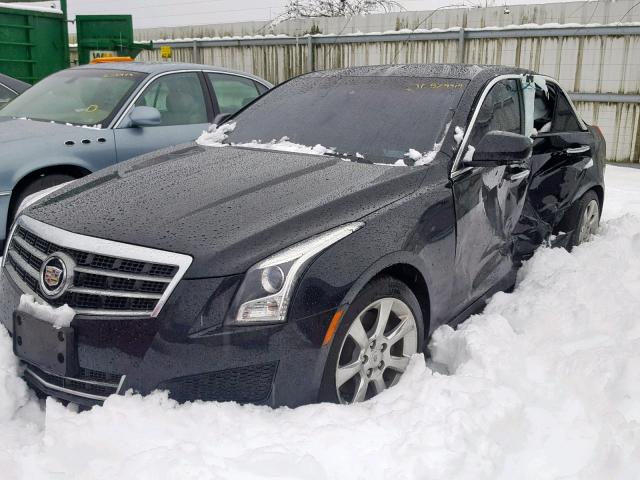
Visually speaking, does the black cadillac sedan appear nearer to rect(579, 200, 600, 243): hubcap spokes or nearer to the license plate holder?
the license plate holder

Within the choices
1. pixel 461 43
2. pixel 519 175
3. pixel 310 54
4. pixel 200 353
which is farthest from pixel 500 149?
pixel 310 54

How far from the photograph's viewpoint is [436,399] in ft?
8.32

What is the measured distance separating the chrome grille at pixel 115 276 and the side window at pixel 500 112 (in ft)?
5.96

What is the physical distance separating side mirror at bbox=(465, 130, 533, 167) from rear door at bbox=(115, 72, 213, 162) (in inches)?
123

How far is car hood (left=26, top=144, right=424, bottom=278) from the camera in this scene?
2.41 metres

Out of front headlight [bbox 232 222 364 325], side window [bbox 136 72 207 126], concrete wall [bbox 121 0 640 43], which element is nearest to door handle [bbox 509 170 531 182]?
front headlight [bbox 232 222 364 325]

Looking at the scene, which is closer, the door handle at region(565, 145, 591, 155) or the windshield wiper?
the windshield wiper

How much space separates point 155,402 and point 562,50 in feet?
29.6

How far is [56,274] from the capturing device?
2.46m

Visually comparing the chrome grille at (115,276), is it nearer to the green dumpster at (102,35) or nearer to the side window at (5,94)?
the side window at (5,94)

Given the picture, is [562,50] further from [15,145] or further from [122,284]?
[122,284]

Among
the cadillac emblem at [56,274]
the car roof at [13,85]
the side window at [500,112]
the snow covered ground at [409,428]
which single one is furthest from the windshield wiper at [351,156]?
the car roof at [13,85]

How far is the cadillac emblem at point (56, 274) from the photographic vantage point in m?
2.43

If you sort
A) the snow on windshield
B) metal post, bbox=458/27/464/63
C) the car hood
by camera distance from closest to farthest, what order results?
the car hood, the snow on windshield, metal post, bbox=458/27/464/63
